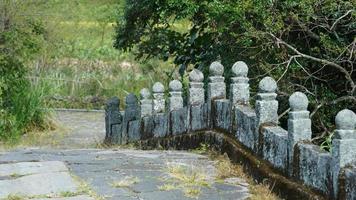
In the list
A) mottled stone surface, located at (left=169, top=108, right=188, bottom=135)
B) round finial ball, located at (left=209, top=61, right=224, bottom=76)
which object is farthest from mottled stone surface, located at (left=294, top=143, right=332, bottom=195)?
mottled stone surface, located at (left=169, top=108, right=188, bottom=135)

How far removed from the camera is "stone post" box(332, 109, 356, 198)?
16.0 ft

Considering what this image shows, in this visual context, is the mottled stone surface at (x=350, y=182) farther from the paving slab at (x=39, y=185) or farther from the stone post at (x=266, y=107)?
the paving slab at (x=39, y=185)

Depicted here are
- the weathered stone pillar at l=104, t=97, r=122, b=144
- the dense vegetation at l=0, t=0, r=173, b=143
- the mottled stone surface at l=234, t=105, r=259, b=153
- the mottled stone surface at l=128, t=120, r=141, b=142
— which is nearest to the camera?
the mottled stone surface at l=234, t=105, r=259, b=153

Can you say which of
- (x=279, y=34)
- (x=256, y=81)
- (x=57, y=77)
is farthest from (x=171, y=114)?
(x=57, y=77)

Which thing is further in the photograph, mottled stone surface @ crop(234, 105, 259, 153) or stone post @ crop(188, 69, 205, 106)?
stone post @ crop(188, 69, 205, 106)

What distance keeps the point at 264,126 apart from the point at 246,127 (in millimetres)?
532

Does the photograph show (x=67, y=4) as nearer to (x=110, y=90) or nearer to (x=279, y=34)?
(x=110, y=90)

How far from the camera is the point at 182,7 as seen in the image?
1081 cm

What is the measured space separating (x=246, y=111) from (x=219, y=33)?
376cm

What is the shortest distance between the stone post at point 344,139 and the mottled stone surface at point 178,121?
4.61 meters

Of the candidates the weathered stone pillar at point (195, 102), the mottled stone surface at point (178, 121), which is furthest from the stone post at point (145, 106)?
the weathered stone pillar at point (195, 102)

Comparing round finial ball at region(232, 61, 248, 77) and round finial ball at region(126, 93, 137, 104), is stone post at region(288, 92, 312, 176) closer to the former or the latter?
round finial ball at region(232, 61, 248, 77)

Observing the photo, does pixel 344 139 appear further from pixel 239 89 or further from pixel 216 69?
pixel 216 69

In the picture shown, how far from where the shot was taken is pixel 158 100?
11359 mm
